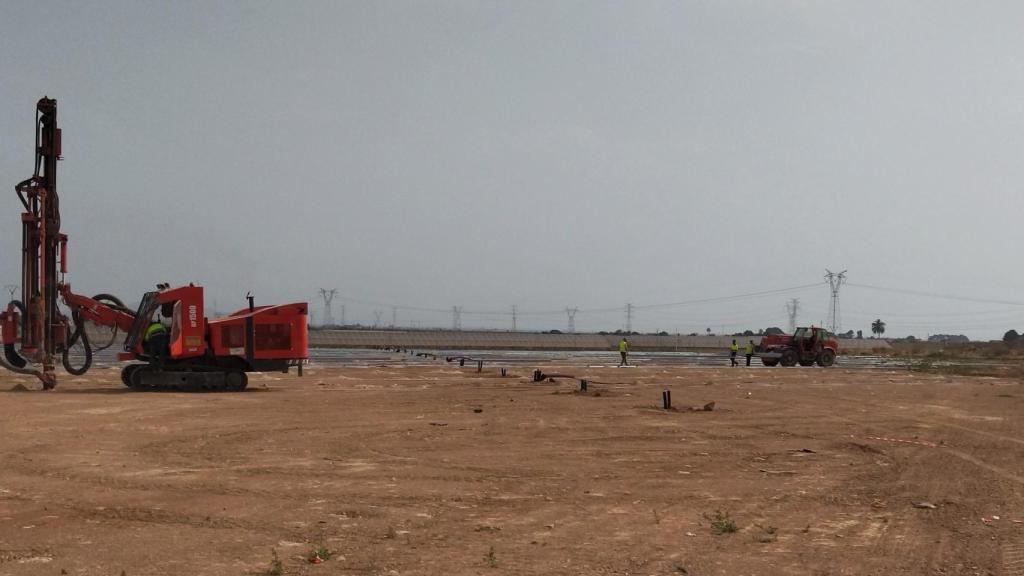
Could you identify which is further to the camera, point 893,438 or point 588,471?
point 893,438

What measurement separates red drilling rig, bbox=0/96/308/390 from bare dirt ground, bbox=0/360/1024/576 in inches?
135

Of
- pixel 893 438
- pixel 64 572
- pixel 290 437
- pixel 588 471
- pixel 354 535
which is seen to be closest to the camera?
pixel 64 572

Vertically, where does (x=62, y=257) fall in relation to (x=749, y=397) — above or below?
above

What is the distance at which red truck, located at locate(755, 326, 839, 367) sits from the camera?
1847 inches

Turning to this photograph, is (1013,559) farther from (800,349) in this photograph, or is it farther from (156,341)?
(800,349)

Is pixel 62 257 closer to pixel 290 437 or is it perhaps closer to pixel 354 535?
pixel 290 437

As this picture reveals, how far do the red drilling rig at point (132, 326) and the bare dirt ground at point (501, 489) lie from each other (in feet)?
11.2

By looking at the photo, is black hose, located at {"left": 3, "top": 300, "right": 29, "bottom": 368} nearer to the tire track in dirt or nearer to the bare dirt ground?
the bare dirt ground

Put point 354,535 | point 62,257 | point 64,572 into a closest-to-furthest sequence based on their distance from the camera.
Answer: point 64,572
point 354,535
point 62,257

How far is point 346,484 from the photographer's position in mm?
9734

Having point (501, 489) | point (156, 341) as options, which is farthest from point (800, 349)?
point (501, 489)

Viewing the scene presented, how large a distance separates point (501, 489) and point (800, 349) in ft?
135

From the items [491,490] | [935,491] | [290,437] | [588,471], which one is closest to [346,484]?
[491,490]

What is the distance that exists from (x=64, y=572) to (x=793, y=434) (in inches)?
495
